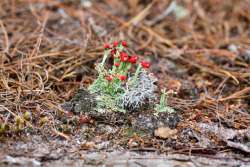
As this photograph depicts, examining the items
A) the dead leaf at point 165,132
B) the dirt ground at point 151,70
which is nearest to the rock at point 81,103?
the dirt ground at point 151,70

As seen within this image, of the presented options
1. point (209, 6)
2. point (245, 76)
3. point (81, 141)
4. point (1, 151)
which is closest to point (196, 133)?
point (81, 141)

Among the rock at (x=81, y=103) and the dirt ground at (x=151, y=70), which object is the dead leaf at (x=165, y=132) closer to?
the dirt ground at (x=151, y=70)

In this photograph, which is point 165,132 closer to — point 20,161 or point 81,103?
point 81,103

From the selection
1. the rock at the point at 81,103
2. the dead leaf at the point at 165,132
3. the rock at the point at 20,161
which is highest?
the rock at the point at 81,103

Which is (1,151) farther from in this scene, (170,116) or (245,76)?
(245,76)

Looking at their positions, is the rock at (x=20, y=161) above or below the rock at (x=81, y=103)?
below

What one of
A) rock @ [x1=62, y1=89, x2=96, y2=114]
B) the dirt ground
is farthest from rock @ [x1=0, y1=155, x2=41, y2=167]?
rock @ [x1=62, y1=89, x2=96, y2=114]

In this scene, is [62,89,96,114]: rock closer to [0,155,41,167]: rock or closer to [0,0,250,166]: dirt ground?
[0,0,250,166]: dirt ground

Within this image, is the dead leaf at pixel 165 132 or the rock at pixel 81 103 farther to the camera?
the rock at pixel 81 103

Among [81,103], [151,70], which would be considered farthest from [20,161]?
[151,70]

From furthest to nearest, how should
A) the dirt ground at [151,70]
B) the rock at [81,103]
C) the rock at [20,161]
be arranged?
the rock at [81,103] → the dirt ground at [151,70] → the rock at [20,161]
